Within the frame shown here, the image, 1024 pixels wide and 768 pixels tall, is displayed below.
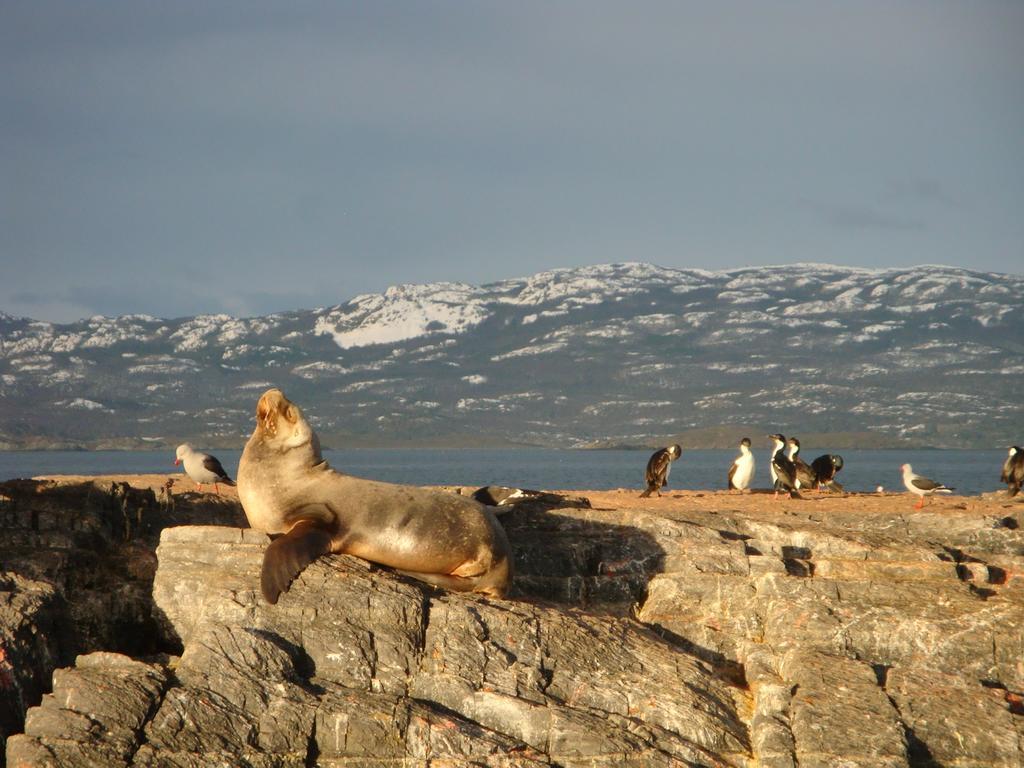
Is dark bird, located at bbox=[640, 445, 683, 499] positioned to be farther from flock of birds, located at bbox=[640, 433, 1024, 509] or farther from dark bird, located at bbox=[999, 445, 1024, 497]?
dark bird, located at bbox=[999, 445, 1024, 497]

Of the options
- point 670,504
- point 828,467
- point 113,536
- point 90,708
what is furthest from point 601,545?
point 828,467

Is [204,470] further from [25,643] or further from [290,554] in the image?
[25,643]

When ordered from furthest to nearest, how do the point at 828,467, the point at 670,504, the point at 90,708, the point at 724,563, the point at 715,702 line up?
the point at 828,467 < the point at 670,504 < the point at 724,563 < the point at 715,702 < the point at 90,708

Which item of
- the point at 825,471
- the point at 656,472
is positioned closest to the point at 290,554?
the point at 656,472

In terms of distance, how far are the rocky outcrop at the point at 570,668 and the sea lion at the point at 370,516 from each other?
1.79 ft

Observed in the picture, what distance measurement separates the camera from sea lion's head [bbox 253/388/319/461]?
48.2 feet

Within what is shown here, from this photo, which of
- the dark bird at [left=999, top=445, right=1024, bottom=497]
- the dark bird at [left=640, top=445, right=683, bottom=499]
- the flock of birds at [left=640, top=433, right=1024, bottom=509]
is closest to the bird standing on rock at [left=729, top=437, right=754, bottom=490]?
the flock of birds at [left=640, top=433, right=1024, bottom=509]

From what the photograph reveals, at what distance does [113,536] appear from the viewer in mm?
16016

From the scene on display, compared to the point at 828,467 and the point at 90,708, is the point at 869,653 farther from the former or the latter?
the point at 828,467

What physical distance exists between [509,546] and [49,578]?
15.8ft

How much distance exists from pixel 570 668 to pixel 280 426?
14.7 ft

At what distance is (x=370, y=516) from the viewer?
1397cm

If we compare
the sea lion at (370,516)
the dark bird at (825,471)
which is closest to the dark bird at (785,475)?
the dark bird at (825,471)

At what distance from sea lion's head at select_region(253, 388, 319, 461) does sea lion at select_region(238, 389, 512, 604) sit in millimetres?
11
